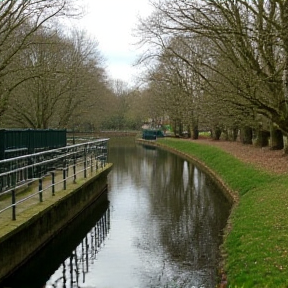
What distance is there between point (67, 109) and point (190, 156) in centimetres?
1038

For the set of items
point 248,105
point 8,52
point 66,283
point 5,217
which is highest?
point 8,52

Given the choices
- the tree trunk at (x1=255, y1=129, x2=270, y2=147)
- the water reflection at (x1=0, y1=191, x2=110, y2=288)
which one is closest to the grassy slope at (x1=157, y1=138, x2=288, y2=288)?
the water reflection at (x1=0, y1=191, x2=110, y2=288)

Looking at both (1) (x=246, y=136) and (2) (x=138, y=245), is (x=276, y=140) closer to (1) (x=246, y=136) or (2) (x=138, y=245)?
(1) (x=246, y=136)

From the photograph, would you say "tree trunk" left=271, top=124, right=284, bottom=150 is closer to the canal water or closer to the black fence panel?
the canal water

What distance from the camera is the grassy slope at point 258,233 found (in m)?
7.58

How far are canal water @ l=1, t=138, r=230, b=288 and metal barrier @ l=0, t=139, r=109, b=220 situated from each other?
51.7 inches

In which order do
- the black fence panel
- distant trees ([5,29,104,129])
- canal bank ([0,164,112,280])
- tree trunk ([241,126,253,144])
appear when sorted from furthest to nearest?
tree trunk ([241,126,253,144])
distant trees ([5,29,104,129])
the black fence panel
canal bank ([0,164,112,280])

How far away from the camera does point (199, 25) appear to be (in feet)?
55.3

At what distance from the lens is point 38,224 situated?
10367mm

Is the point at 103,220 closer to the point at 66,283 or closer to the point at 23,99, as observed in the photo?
the point at 66,283

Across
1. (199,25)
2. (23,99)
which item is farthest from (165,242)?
(23,99)

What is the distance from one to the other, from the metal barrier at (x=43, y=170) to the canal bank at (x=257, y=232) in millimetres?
4545

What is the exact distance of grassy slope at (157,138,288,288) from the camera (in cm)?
758

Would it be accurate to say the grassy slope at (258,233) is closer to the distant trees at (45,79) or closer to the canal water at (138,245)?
the canal water at (138,245)
